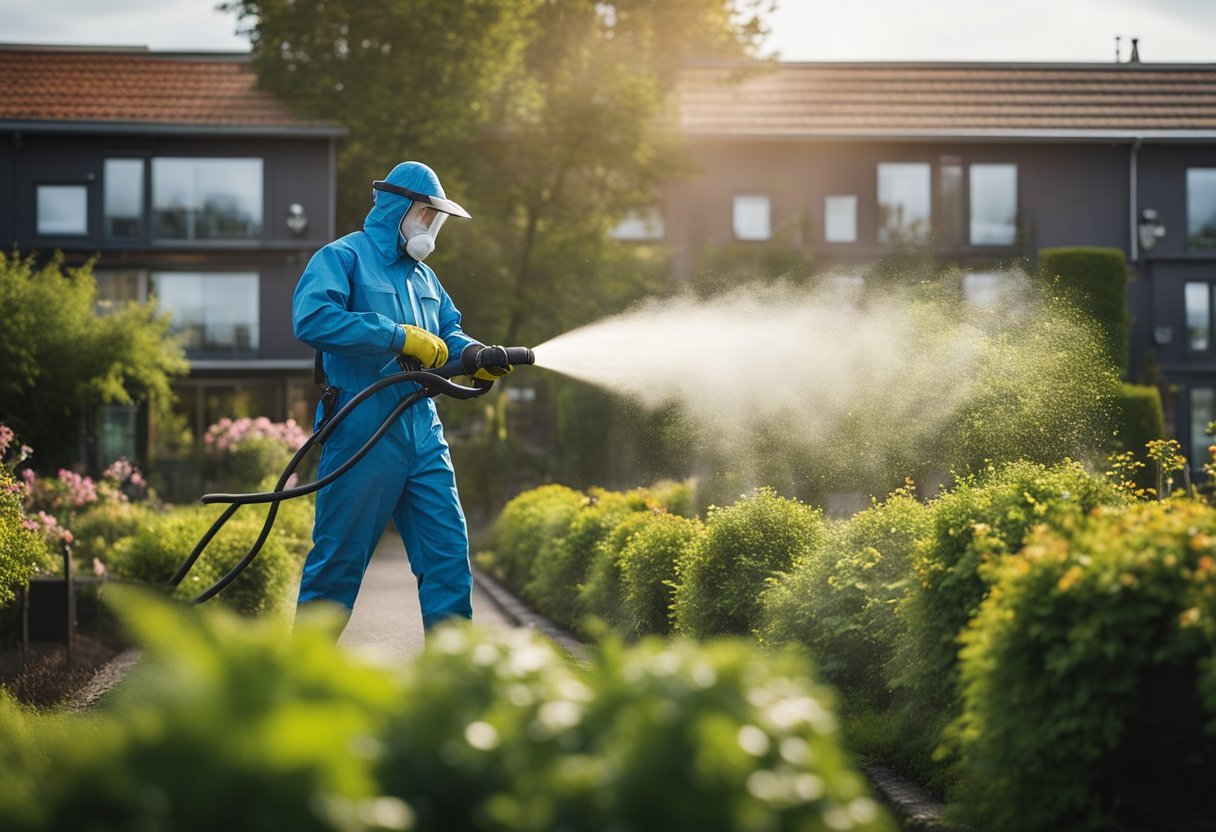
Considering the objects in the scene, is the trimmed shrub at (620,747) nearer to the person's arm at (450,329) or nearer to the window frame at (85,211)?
the person's arm at (450,329)

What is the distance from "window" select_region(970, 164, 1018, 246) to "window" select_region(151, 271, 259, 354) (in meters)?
15.0

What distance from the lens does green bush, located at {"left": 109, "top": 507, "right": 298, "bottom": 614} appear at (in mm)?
9305

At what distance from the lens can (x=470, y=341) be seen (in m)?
6.71

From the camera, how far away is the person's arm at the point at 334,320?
599 centimetres

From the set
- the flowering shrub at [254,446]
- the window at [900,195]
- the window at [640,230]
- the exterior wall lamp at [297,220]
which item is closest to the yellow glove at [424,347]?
the flowering shrub at [254,446]

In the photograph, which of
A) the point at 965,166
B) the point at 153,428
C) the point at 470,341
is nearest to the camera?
the point at 470,341

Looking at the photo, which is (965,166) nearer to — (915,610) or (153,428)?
(153,428)

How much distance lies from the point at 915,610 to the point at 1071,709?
1.26 metres

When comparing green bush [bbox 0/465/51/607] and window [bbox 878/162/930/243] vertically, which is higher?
window [bbox 878/162/930/243]

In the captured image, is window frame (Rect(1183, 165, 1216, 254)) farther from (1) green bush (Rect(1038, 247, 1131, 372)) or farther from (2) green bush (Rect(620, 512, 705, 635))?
(2) green bush (Rect(620, 512, 705, 635))

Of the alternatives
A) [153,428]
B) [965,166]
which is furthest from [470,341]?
[965,166]

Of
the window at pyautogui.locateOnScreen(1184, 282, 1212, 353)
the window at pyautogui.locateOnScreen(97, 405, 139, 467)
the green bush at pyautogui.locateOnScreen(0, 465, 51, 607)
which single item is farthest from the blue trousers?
the window at pyautogui.locateOnScreen(1184, 282, 1212, 353)

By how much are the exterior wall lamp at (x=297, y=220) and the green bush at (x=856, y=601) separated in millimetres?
25158

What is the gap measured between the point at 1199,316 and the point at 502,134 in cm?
1480
